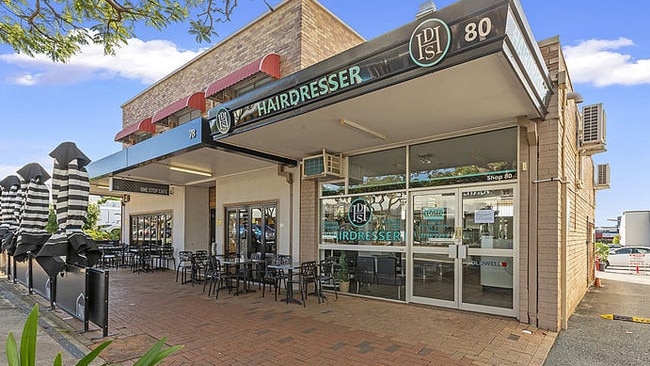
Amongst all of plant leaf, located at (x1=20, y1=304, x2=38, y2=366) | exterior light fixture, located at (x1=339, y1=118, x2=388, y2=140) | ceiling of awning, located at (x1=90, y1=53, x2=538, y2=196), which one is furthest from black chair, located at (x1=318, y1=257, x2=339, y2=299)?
plant leaf, located at (x1=20, y1=304, x2=38, y2=366)

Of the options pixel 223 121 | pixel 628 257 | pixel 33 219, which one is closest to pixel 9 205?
pixel 33 219

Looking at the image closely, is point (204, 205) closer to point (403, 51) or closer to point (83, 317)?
point (83, 317)

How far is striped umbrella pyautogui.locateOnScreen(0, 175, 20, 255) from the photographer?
10367 millimetres

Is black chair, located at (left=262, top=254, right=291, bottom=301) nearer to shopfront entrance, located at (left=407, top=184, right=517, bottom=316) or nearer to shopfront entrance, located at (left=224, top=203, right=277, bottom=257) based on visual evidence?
shopfront entrance, located at (left=224, top=203, right=277, bottom=257)

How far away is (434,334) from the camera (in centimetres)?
539

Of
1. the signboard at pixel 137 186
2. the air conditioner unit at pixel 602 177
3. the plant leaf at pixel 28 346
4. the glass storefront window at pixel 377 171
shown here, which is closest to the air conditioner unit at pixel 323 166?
the glass storefront window at pixel 377 171

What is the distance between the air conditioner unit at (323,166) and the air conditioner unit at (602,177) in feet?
29.3

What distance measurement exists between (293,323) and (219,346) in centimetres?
140

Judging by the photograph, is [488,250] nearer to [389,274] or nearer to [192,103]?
[389,274]

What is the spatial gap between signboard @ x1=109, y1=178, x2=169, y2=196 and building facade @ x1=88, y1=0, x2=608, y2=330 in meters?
0.97

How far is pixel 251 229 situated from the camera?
35.2ft

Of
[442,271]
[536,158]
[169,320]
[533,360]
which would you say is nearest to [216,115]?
[169,320]

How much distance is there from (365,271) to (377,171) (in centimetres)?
214

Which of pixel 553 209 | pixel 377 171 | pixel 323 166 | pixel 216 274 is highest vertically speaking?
pixel 323 166
